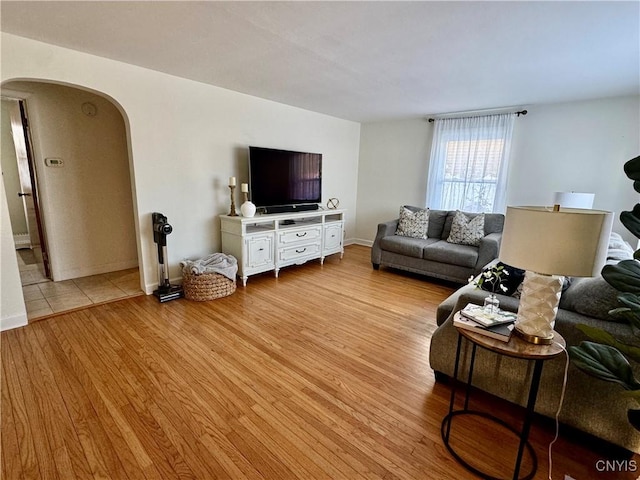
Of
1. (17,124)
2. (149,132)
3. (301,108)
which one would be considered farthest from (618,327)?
(17,124)

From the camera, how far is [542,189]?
13.4ft

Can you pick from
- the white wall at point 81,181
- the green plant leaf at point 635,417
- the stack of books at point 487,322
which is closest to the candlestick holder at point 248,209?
the white wall at point 81,181

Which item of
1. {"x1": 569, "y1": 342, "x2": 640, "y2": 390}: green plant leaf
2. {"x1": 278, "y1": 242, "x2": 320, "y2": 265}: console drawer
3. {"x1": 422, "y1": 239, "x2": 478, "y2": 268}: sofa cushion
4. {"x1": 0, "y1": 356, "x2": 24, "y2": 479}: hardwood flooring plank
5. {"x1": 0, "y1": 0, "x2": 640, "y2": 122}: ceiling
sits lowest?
{"x1": 0, "y1": 356, "x2": 24, "y2": 479}: hardwood flooring plank

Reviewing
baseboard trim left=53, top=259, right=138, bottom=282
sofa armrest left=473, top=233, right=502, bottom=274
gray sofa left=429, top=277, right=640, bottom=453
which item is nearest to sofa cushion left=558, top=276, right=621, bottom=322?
gray sofa left=429, top=277, right=640, bottom=453

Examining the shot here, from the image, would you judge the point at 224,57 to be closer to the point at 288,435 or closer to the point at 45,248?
the point at 288,435

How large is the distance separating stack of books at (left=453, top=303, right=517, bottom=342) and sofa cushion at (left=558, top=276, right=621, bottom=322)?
0.37 metres

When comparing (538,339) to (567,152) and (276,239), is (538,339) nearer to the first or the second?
(276,239)

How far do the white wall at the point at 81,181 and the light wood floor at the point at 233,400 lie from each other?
4.31 ft

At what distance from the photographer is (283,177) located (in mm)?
4242

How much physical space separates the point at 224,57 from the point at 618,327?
10.7 ft

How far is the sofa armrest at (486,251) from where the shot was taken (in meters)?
3.52

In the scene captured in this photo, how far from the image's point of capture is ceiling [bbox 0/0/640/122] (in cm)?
185

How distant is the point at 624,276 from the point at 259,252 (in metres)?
3.24

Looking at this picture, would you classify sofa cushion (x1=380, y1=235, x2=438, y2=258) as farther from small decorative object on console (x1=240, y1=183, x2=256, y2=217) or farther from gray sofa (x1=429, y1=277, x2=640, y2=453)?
gray sofa (x1=429, y1=277, x2=640, y2=453)
